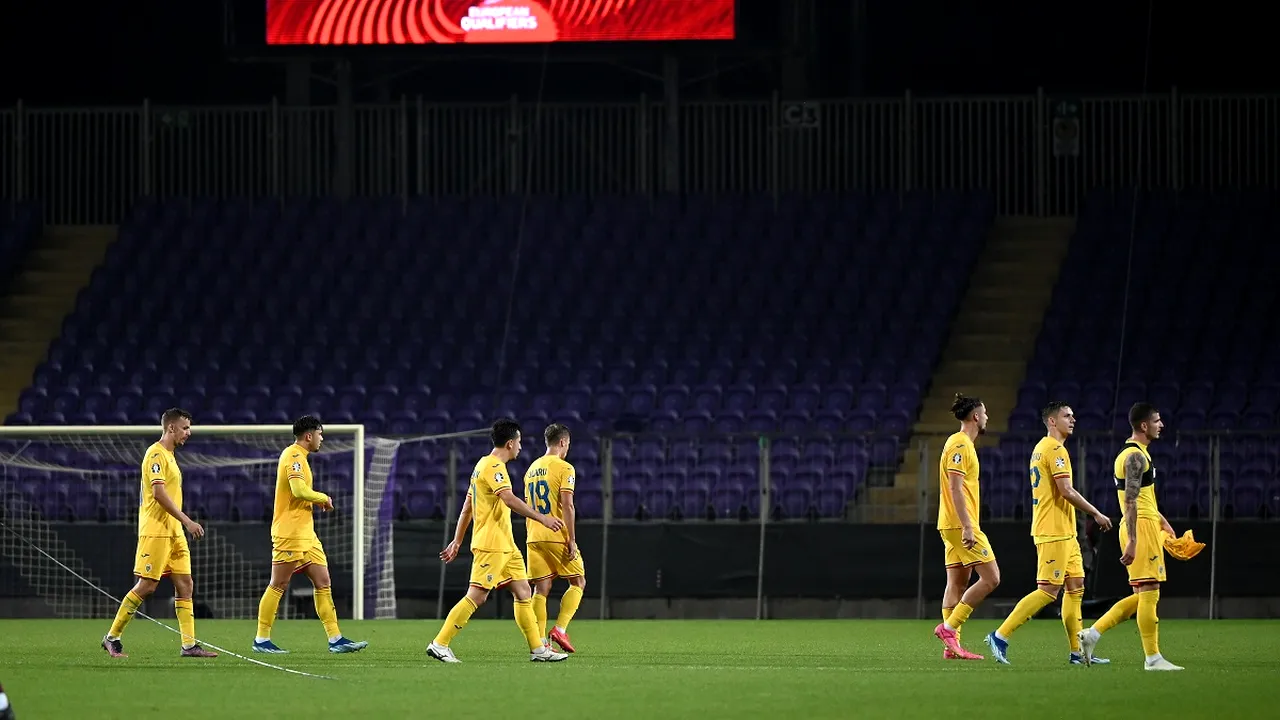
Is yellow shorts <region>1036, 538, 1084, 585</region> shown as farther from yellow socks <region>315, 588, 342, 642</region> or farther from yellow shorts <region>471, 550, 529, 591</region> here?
yellow socks <region>315, 588, 342, 642</region>

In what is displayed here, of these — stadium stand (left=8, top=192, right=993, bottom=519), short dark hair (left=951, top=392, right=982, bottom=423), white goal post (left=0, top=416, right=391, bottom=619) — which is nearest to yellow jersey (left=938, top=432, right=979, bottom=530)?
short dark hair (left=951, top=392, right=982, bottom=423)

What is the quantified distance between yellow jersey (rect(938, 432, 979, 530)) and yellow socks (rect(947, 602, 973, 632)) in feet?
1.90

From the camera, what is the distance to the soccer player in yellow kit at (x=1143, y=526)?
38.7 feet

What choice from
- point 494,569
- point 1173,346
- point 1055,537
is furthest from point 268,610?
point 1173,346

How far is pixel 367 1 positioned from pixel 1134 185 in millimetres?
11797

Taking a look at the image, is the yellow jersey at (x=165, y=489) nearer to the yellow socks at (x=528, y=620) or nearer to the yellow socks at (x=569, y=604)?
the yellow socks at (x=528, y=620)

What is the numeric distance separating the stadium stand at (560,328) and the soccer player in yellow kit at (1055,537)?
8608 mm

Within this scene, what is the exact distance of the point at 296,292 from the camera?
89.0ft

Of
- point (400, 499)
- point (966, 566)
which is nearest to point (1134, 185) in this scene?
point (400, 499)

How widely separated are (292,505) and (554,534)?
1998mm

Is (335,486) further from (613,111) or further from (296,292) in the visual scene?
(613,111)

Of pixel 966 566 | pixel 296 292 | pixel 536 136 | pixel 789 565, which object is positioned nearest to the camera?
pixel 966 566

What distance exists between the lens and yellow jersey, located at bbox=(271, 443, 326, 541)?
44.8 ft

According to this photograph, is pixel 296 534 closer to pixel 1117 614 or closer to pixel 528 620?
pixel 528 620
